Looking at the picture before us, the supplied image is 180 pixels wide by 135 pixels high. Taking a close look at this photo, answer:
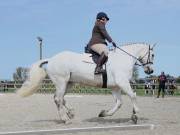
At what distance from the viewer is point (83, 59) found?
46.3ft

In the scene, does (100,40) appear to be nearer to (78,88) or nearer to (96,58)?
(96,58)

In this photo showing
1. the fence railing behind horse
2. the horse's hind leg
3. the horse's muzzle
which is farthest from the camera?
the fence railing behind horse

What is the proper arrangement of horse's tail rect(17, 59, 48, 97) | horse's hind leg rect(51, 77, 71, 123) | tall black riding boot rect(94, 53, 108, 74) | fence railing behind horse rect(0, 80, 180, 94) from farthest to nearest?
fence railing behind horse rect(0, 80, 180, 94) → horse's tail rect(17, 59, 48, 97) → horse's hind leg rect(51, 77, 71, 123) → tall black riding boot rect(94, 53, 108, 74)

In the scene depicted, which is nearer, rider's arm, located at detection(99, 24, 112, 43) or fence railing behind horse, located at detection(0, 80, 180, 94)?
rider's arm, located at detection(99, 24, 112, 43)

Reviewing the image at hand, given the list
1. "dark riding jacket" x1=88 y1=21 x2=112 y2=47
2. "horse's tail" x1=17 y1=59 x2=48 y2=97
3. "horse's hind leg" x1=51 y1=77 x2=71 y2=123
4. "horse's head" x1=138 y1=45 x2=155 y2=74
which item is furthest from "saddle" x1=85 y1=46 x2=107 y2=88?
"horse's tail" x1=17 y1=59 x2=48 y2=97

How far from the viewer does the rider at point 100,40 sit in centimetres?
1395

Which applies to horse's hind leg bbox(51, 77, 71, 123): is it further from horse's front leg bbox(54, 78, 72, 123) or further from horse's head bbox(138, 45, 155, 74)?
horse's head bbox(138, 45, 155, 74)

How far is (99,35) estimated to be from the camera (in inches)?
559

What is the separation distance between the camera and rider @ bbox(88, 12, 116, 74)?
13945 mm

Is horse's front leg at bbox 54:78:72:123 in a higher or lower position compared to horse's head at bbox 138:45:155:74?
lower

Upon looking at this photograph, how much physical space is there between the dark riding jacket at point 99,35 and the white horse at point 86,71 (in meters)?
0.44

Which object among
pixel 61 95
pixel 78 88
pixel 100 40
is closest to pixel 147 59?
pixel 100 40

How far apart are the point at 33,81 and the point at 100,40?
223 centimetres

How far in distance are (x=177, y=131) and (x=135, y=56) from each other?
363 cm
